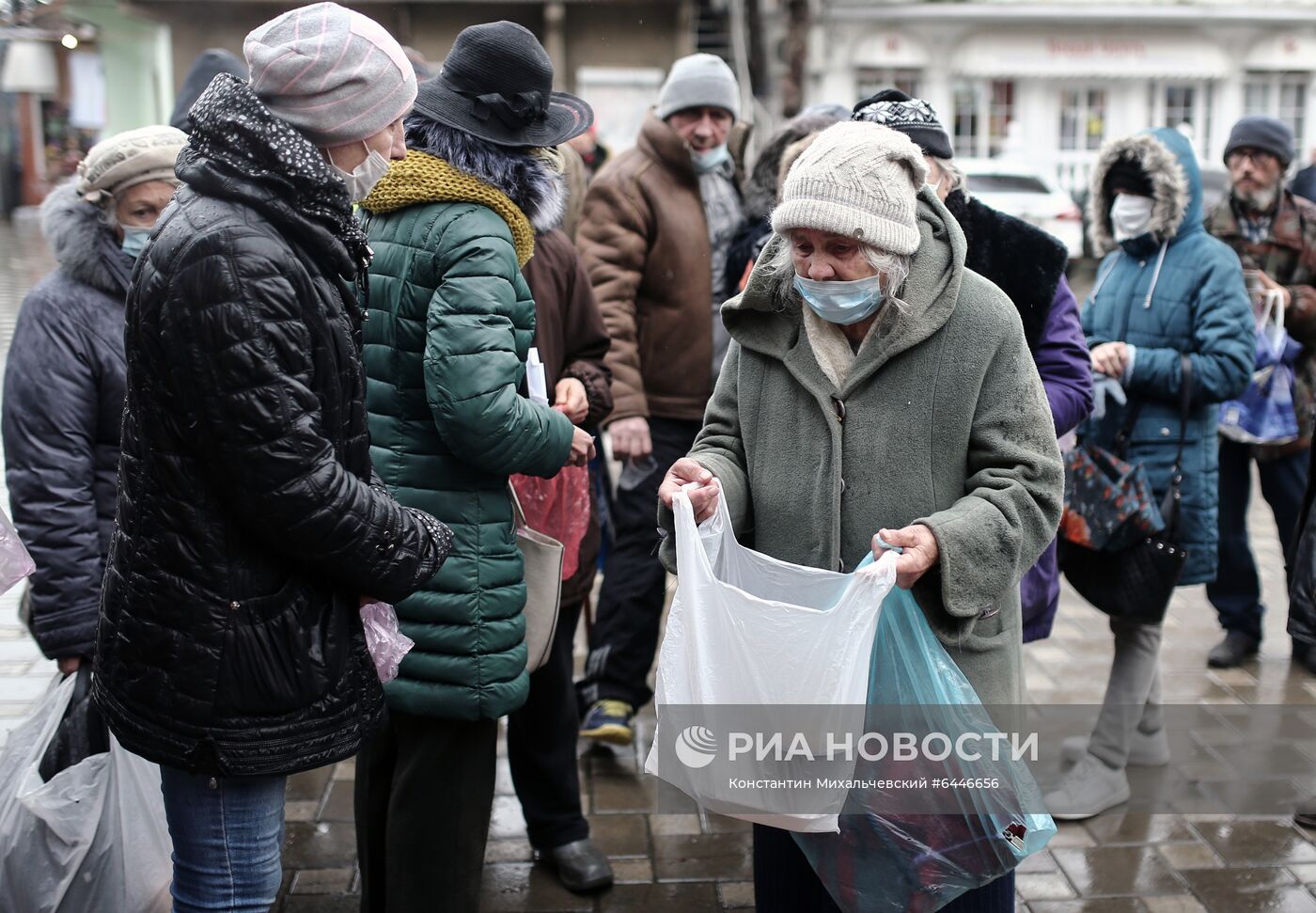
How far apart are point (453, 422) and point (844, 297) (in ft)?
2.64

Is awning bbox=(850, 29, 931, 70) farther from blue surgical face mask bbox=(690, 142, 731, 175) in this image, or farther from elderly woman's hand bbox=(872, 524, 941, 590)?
elderly woman's hand bbox=(872, 524, 941, 590)

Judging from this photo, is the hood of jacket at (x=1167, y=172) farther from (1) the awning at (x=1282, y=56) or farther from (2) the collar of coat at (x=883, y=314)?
(1) the awning at (x=1282, y=56)

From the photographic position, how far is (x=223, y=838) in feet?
7.48

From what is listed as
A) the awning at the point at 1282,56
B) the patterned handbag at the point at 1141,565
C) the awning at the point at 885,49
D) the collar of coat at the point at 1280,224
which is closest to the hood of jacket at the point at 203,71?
the patterned handbag at the point at 1141,565

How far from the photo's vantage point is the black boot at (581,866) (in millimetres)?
3531

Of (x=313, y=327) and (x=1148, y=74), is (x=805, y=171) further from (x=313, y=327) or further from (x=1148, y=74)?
(x=1148, y=74)

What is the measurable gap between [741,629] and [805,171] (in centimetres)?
81

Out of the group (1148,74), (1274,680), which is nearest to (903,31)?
(1148,74)

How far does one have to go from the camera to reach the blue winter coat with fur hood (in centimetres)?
404

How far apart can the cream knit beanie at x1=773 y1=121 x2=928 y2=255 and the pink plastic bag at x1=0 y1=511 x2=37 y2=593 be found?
59.8 inches

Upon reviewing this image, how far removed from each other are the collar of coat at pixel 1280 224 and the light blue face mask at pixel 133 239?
4080 mm

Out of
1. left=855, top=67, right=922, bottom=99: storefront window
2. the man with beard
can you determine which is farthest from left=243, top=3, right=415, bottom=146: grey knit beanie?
left=855, top=67, right=922, bottom=99: storefront window

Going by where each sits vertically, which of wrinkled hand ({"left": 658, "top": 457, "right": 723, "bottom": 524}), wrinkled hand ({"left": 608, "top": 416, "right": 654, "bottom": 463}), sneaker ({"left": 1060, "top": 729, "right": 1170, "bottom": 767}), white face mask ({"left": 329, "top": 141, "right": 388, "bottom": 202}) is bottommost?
sneaker ({"left": 1060, "top": 729, "right": 1170, "bottom": 767})

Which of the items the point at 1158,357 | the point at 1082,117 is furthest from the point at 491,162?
the point at 1082,117
